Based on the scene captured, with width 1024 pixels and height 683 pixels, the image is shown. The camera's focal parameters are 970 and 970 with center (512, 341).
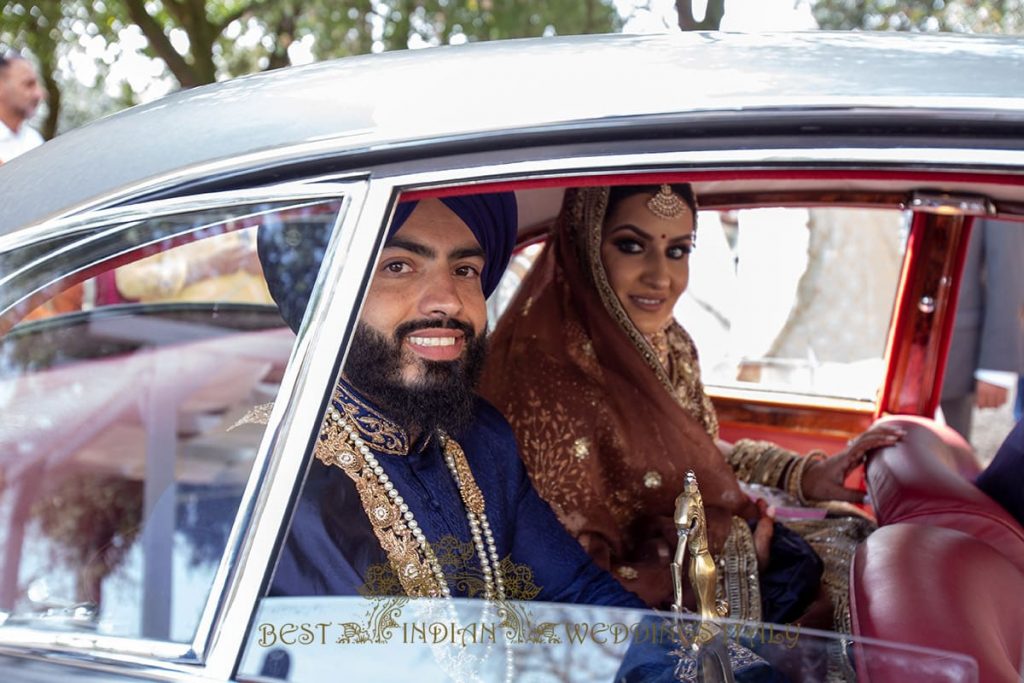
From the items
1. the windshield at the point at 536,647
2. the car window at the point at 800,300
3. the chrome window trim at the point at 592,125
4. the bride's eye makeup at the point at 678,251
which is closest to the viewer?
the chrome window trim at the point at 592,125

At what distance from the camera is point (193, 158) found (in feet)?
3.86

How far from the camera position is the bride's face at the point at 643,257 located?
7.89ft

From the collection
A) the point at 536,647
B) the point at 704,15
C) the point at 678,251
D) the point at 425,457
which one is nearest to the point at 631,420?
the point at 678,251

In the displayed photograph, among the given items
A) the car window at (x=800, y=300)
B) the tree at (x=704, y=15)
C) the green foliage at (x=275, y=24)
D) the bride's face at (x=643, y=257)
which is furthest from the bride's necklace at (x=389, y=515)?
the green foliage at (x=275, y=24)

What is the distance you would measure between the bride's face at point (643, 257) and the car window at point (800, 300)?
479mm

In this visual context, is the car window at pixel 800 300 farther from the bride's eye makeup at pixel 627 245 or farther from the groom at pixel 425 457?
the groom at pixel 425 457

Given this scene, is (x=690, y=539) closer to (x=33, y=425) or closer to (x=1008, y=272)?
(x=33, y=425)

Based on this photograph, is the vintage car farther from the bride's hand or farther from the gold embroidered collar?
the bride's hand

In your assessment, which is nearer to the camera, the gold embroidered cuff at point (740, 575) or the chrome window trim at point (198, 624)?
the chrome window trim at point (198, 624)

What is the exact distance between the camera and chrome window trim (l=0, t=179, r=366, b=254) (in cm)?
114

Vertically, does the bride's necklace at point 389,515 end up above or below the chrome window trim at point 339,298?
below

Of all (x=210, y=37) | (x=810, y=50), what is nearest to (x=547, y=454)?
(x=810, y=50)

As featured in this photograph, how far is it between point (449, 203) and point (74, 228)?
1.89ft

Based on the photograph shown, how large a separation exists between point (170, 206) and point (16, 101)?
4119mm
